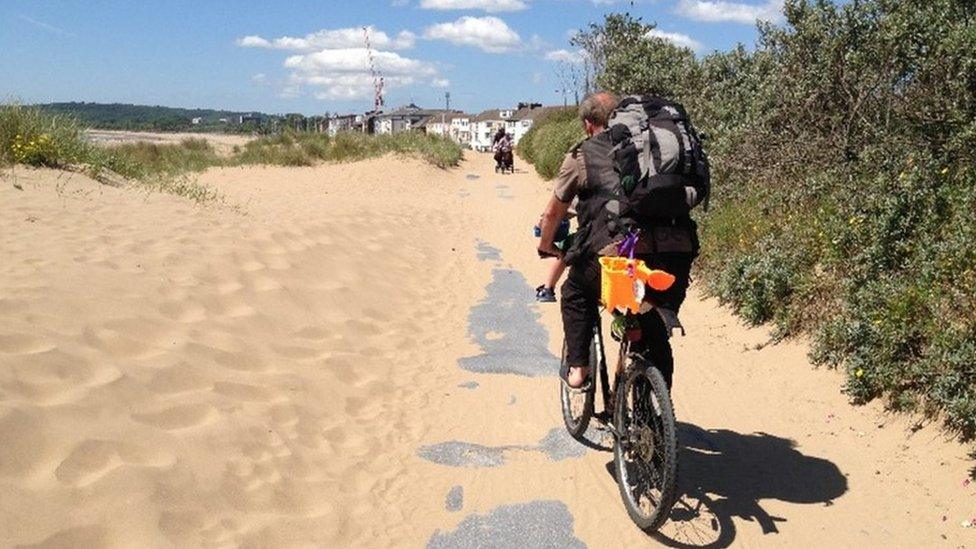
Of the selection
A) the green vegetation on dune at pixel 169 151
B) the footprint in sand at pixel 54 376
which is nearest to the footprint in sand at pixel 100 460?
the footprint in sand at pixel 54 376

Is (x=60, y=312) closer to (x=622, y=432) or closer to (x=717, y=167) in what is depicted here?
(x=622, y=432)

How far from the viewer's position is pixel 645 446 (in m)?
3.52

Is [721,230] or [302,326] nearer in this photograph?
[302,326]

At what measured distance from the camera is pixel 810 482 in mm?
4039

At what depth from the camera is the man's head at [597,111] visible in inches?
155

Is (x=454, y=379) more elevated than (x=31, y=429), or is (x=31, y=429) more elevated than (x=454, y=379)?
(x=31, y=429)

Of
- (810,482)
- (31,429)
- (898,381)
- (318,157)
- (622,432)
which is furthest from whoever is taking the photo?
(318,157)

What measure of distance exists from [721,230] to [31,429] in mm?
6358

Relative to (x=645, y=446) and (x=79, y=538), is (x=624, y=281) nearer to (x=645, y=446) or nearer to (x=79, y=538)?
(x=645, y=446)

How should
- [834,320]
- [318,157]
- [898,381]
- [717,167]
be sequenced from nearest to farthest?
[898,381] < [834,320] < [717,167] < [318,157]

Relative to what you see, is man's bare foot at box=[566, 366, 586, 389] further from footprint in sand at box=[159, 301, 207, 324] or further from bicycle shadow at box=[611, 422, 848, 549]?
footprint in sand at box=[159, 301, 207, 324]

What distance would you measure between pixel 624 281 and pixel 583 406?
121 cm

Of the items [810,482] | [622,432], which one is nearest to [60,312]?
[622,432]

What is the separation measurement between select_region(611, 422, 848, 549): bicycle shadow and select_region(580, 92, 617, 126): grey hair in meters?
1.63
